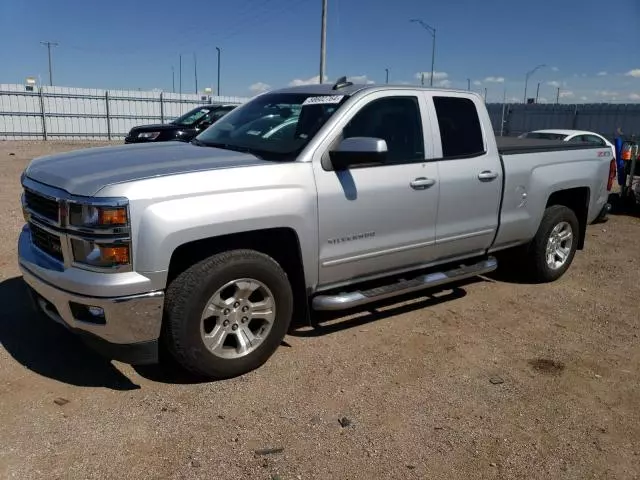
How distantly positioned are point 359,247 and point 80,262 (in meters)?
1.89

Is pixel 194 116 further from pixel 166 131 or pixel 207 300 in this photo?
pixel 207 300

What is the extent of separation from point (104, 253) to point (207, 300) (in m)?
0.66

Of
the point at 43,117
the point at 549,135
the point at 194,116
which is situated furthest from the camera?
the point at 43,117

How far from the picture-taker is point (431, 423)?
10.9ft

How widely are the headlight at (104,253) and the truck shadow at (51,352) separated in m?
0.94

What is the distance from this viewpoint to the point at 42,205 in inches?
138

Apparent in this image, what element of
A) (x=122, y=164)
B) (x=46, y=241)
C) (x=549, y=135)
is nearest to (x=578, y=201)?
(x=122, y=164)

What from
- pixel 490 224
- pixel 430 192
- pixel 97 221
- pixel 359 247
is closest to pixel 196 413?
pixel 97 221

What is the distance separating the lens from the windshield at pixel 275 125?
4035mm

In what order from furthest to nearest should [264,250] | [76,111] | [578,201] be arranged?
[76,111]
[578,201]
[264,250]

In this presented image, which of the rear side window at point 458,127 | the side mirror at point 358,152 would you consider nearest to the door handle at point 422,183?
the rear side window at point 458,127

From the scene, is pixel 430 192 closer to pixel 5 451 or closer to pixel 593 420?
pixel 593 420

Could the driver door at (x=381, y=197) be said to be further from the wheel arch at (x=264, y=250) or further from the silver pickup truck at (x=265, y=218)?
the wheel arch at (x=264, y=250)

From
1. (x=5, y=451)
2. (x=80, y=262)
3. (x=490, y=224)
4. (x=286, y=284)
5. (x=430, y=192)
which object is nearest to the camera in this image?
(x=5, y=451)
